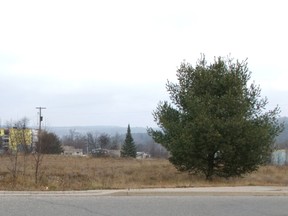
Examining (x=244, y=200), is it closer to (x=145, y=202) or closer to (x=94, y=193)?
(x=145, y=202)

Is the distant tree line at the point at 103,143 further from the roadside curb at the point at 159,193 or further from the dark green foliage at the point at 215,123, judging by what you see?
the roadside curb at the point at 159,193

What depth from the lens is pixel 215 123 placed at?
2056 cm

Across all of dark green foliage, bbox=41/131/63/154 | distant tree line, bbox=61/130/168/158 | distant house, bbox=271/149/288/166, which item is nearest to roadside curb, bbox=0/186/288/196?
dark green foliage, bbox=41/131/63/154

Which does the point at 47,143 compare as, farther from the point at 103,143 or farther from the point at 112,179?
the point at 103,143

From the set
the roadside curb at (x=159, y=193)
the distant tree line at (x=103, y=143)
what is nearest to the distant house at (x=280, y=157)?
the roadside curb at (x=159, y=193)

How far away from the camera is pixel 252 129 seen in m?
20.9

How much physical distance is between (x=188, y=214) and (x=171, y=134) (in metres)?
12.6

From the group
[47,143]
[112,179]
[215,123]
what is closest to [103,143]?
[47,143]

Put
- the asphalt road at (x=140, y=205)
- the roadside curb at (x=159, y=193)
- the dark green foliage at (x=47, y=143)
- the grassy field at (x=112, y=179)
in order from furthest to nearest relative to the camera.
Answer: the dark green foliage at (x=47, y=143) → the grassy field at (x=112, y=179) → the roadside curb at (x=159, y=193) → the asphalt road at (x=140, y=205)

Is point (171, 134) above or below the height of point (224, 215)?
above

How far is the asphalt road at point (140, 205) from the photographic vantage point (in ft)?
32.2

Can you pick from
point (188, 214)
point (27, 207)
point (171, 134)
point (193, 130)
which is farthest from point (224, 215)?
point (171, 134)

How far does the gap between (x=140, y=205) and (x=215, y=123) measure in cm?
1032

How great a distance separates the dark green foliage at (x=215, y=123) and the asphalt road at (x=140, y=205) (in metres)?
7.54
